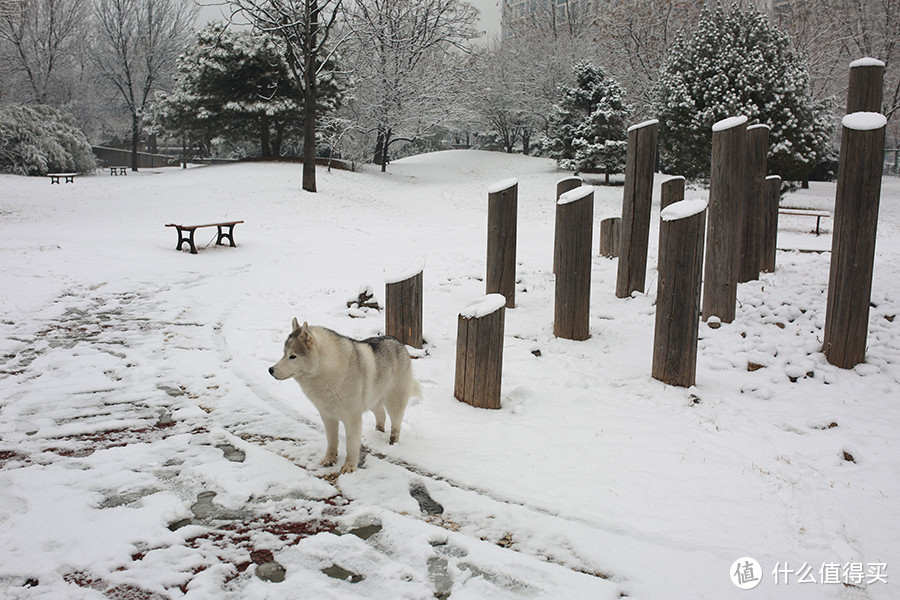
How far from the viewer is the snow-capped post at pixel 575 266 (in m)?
7.65

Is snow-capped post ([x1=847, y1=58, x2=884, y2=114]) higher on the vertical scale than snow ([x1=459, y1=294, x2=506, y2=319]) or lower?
higher

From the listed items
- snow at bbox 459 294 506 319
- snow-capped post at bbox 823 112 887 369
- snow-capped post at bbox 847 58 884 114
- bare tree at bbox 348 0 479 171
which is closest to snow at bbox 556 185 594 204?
snow at bbox 459 294 506 319

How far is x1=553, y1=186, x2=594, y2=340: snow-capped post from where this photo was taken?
25.1 ft

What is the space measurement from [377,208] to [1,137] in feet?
51.5

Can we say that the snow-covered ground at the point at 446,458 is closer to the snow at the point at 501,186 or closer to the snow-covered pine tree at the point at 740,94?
the snow at the point at 501,186

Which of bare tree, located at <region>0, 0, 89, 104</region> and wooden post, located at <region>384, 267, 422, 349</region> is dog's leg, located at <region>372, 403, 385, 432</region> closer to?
wooden post, located at <region>384, 267, 422, 349</region>

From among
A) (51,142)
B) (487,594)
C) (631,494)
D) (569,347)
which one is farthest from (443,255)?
(51,142)

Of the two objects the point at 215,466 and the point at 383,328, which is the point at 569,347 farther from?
the point at 215,466

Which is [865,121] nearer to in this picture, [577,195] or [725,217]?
[725,217]

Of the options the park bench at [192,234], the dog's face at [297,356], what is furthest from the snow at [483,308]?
the park bench at [192,234]

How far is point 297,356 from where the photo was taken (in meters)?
A: 4.23

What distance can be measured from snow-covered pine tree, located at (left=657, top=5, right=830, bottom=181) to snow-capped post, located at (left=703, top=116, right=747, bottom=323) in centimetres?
1321

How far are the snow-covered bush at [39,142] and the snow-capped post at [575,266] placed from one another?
1078 inches

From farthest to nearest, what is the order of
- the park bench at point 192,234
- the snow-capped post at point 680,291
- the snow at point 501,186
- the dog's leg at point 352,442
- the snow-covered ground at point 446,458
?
the park bench at point 192,234 → the snow at point 501,186 → the snow-capped post at point 680,291 → the dog's leg at point 352,442 → the snow-covered ground at point 446,458
